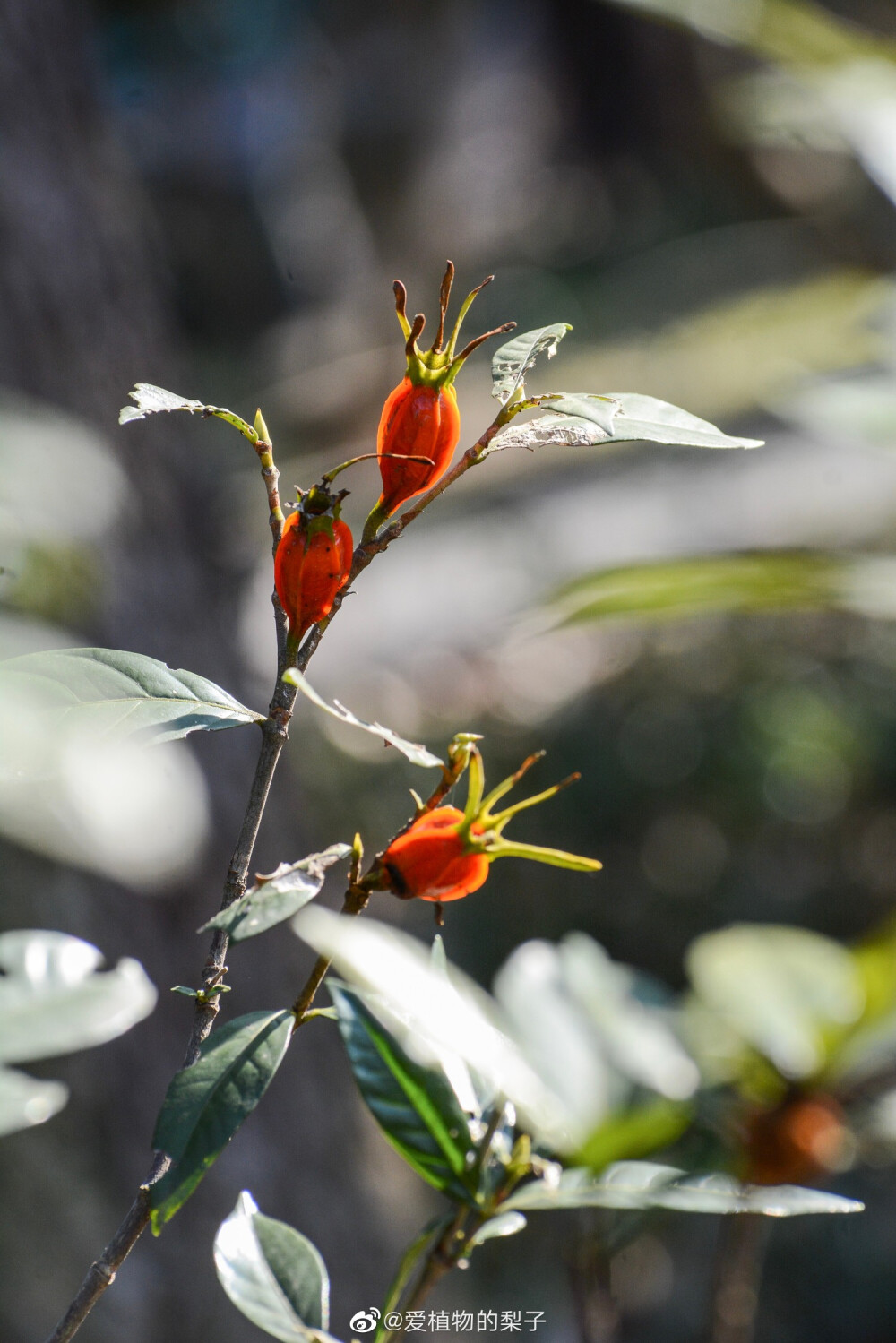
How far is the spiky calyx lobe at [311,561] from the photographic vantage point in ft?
1.13

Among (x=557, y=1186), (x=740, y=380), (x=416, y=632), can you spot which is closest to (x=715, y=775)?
(x=416, y=632)

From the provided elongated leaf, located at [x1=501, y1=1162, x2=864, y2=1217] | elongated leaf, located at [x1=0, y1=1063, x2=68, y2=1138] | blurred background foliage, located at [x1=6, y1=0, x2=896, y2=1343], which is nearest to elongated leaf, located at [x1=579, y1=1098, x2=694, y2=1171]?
elongated leaf, located at [x1=501, y1=1162, x2=864, y2=1217]

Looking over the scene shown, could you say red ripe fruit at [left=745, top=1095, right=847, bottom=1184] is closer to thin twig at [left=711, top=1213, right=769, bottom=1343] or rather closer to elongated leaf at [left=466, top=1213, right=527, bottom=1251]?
thin twig at [left=711, top=1213, right=769, bottom=1343]

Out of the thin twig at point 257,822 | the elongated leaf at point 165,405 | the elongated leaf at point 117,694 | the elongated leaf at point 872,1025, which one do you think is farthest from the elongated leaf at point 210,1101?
the elongated leaf at point 872,1025

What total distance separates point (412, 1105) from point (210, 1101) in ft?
0.25

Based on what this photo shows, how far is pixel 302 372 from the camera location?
402 cm

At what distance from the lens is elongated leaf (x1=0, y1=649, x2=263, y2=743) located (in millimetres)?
313

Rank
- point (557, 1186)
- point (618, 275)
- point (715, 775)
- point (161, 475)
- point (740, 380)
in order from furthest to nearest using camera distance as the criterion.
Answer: point (618, 275) < point (740, 380) < point (715, 775) < point (161, 475) < point (557, 1186)

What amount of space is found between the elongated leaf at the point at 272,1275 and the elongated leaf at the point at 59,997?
102 millimetres

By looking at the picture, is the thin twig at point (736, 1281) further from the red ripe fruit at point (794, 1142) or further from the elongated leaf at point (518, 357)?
the elongated leaf at point (518, 357)

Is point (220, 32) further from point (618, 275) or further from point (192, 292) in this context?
point (618, 275)

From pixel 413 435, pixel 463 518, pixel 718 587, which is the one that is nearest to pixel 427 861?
pixel 413 435

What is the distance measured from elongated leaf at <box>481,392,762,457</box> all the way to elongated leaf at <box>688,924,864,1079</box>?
1.25 feet

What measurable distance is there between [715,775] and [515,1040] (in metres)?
2.11
